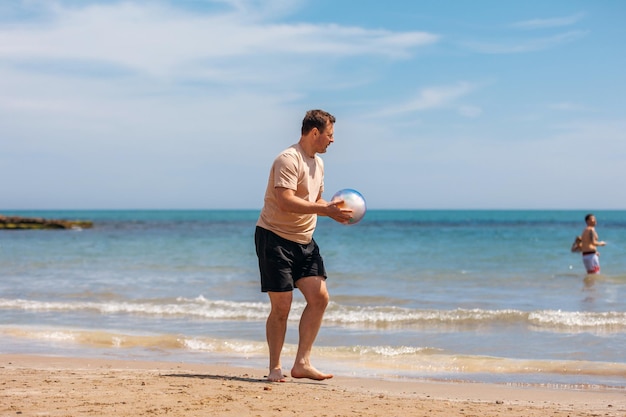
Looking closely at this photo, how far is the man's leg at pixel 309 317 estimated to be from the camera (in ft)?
18.5

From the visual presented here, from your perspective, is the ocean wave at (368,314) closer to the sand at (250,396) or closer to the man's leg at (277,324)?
the sand at (250,396)

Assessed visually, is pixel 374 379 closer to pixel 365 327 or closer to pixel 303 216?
pixel 303 216

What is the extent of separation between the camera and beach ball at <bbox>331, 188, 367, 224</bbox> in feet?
18.2

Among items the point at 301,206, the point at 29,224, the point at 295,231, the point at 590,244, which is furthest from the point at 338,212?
the point at 29,224

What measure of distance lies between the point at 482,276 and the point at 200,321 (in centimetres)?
875

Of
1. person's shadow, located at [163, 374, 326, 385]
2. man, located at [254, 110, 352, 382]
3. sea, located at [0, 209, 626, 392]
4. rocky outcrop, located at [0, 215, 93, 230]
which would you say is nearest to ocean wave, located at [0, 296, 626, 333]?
sea, located at [0, 209, 626, 392]

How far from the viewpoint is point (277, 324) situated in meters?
5.68

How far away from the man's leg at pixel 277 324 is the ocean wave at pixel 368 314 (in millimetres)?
4369

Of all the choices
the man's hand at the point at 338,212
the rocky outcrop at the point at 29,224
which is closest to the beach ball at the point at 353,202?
the man's hand at the point at 338,212

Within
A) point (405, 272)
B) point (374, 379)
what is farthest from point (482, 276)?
point (374, 379)

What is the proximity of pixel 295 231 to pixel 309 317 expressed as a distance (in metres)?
0.67

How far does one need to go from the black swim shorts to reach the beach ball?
1.35 ft

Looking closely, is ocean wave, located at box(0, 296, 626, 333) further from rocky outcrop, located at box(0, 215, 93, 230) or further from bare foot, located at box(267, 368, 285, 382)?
rocky outcrop, located at box(0, 215, 93, 230)

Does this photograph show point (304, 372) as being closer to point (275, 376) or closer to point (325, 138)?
point (275, 376)
